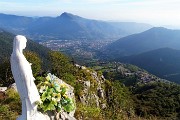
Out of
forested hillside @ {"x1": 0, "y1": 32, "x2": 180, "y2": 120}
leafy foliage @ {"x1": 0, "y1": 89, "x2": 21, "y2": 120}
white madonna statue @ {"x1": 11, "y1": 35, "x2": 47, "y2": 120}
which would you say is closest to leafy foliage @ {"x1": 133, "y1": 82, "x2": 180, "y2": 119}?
forested hillside @ {"x1": 0, "y1": 32, "x2": 180, "y2": 120}

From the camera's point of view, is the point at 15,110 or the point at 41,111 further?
the point at 15,110

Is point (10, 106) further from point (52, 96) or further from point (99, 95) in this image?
point (99, 95)

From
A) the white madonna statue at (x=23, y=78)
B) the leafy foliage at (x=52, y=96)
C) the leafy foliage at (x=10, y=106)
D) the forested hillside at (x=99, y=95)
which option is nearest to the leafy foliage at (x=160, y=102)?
the forested hillside at (x=99, y=95)

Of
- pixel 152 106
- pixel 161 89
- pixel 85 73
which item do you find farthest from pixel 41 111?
pixel 161 89

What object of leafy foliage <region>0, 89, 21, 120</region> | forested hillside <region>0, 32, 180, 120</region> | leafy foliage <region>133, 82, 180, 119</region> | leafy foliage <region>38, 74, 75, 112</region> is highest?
leafy foliage <region>38, 74, 75, 112</region>

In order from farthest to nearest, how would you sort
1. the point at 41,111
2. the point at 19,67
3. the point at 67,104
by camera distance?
1. the point at 67,104
2. the point at 41,111
3. the point at 19,67

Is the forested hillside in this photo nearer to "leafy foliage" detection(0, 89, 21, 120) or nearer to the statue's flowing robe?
"leafy foliage" detection(0, 89, 21, 120)

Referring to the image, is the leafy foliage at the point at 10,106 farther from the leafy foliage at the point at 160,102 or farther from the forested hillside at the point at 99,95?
the leafy foliage at the point at 160,102

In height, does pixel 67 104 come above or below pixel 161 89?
above

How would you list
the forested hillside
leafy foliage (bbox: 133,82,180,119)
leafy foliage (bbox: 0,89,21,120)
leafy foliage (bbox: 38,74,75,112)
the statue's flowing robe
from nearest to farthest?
the statue's flowing robe, leafy foliage (bbox: 38,74,75,112), leafy foliage (bbox: 0,89,21,120), the forested hillside, leafy foliage (bbox: 133,82,180,119)

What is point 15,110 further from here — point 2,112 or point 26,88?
point 26,88
